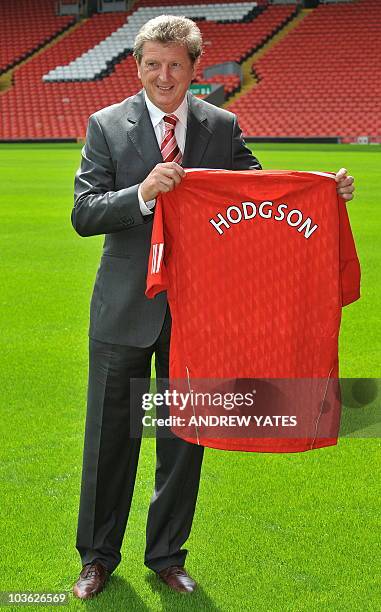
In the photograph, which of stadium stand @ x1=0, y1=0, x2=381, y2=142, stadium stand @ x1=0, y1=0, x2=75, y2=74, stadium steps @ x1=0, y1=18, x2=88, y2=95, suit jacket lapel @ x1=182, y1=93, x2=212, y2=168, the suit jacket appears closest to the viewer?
the suit jacket

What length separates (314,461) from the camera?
165 inches

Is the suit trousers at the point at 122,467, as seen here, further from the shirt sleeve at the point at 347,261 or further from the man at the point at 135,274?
the shirt sleeve at the point at 347,261

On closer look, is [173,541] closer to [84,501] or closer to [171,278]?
Result: [84,501]

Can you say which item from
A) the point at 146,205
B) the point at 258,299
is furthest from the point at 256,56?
the point at 146,205

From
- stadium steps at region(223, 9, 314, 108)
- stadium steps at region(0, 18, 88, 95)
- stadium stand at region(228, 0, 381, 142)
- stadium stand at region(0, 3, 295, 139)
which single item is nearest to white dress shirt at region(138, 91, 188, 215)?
stadium stand at region(228, 0, 381, 142)

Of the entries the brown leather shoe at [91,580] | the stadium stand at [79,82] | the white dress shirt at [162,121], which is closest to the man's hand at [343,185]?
the white dress shirt at [162,121]

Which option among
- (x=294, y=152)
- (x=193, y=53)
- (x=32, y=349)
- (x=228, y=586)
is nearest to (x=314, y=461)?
(x=228, y=586)

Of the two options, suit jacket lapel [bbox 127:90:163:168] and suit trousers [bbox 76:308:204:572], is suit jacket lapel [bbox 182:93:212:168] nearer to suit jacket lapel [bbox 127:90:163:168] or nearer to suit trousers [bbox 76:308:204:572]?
suit jacket lapel [bbox 127:90:163:168]

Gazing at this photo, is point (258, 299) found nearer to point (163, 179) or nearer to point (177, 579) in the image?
point (163, 179)

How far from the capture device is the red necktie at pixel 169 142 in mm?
2757

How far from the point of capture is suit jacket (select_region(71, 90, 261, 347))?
2.68 metres

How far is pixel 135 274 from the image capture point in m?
2.79

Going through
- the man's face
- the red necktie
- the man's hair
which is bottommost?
the red necktie

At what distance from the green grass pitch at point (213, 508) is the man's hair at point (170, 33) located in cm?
161
